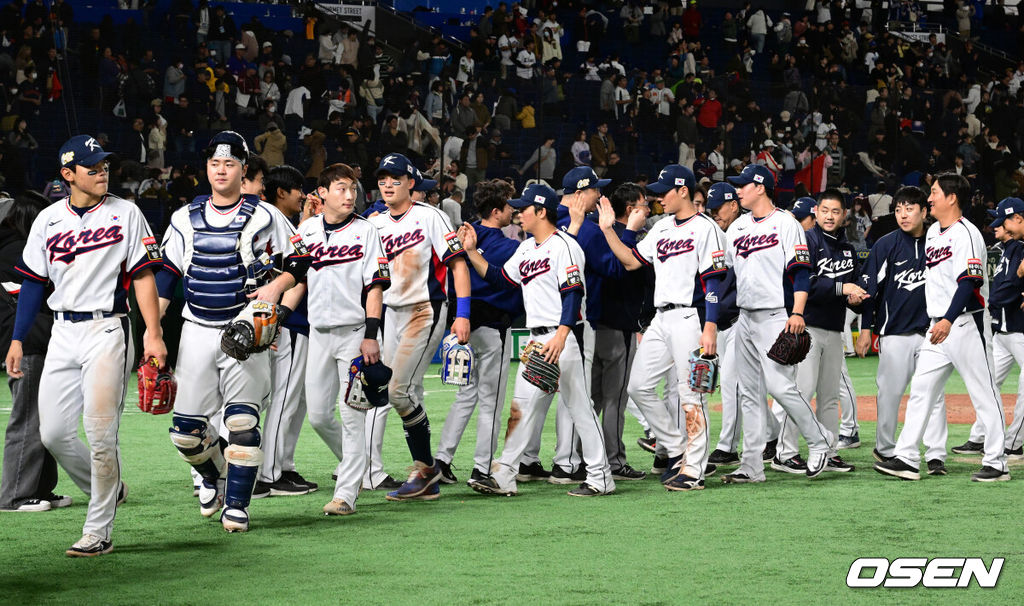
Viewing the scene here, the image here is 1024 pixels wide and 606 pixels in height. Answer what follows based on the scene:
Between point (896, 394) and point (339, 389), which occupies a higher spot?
point (339, 389)

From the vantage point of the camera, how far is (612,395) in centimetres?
862

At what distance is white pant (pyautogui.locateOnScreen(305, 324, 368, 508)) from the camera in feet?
23.5

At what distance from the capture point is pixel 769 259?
8.23 meters

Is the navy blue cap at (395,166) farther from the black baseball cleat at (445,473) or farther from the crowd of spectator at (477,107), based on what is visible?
the crowd of spectator at (477,107)

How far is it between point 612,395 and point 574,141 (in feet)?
37.4

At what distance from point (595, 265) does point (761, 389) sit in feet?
4.86

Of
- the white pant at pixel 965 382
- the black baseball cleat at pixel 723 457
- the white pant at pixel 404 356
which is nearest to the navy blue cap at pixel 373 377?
the white pant at pixel 404 356

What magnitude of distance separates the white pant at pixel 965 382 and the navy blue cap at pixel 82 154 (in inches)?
219

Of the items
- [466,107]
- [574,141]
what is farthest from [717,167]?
[466,107]

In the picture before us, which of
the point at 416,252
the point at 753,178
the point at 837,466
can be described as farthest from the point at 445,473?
the point at 753,178

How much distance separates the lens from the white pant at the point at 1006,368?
9.14m

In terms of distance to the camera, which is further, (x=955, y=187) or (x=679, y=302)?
(x=955, y=187)

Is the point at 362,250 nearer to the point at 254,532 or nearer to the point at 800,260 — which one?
the point at 254,532

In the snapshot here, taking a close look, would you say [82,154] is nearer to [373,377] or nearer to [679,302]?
[373,377]
